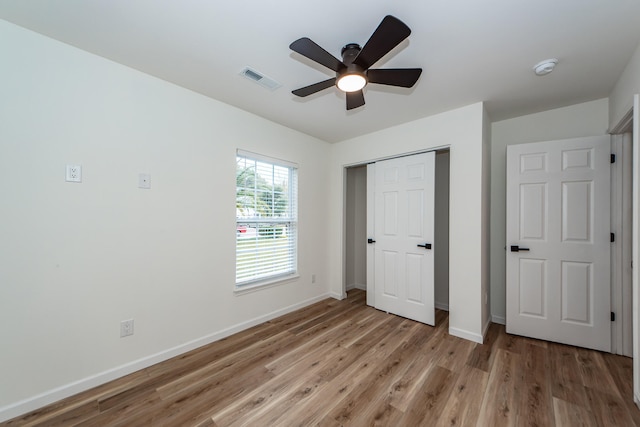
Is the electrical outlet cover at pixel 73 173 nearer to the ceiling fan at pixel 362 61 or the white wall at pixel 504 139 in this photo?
the ceiling fan at pixel 362 61

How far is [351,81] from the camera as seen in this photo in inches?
66.7

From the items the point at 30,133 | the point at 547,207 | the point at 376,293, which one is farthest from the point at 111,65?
the point at 547,207

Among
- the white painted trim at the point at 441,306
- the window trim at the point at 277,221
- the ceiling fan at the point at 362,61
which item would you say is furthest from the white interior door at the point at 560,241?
the window trim at the point at 277,221

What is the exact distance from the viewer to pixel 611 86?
2.25 m

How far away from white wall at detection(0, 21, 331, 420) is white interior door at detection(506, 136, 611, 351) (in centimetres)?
303

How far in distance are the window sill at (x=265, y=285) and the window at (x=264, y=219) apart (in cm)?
2

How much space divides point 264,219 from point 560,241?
3244 mm

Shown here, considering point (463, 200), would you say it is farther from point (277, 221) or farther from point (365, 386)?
point (277, 221)

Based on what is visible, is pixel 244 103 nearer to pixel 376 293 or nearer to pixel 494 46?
pixel 494 46

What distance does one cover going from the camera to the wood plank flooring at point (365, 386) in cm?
160

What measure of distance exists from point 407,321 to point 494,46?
2.89m

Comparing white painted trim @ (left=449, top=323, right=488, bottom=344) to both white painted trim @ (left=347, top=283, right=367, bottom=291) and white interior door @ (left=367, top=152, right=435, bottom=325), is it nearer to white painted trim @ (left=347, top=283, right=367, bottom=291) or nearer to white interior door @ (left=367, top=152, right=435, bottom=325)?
white interior door @ (left=367, top=152, right=435, bottom=325)

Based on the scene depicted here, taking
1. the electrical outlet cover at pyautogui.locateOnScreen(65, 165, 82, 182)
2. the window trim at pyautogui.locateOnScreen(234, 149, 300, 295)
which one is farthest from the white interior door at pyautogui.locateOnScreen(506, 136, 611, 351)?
the electrical outlet cover at pyautogui.locateOnScreen(65, 165, 82, 182)

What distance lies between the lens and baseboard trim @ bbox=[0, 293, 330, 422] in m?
1.60
